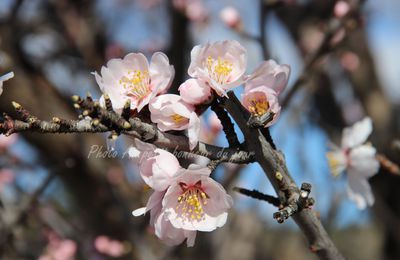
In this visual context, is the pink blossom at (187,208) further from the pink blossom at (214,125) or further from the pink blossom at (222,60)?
the pink blossom at (214,125)

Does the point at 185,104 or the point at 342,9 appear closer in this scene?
the point at 185,104

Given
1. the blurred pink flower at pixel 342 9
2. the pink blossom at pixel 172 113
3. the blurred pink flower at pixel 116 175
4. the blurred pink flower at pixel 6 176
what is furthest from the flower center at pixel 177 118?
the blurred pink flower at pixel 6 176

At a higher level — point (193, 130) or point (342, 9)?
point (193, 130)

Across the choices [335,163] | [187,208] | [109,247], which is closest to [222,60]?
[187,208]

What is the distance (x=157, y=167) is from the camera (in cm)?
98

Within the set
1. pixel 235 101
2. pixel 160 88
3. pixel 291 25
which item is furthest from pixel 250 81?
pixel 291 25

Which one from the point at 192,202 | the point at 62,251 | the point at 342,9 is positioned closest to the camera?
the point at 192,202

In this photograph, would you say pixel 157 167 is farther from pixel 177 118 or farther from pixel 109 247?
pixel 109 247

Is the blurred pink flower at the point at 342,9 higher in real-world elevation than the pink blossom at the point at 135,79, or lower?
lower

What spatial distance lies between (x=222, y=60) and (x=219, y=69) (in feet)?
0.10

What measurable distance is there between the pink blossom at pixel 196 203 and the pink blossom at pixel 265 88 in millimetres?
194

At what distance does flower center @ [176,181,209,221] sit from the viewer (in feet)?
3.51

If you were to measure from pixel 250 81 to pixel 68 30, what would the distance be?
2.96 meters

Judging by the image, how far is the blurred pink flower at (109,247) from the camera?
2.88 m
